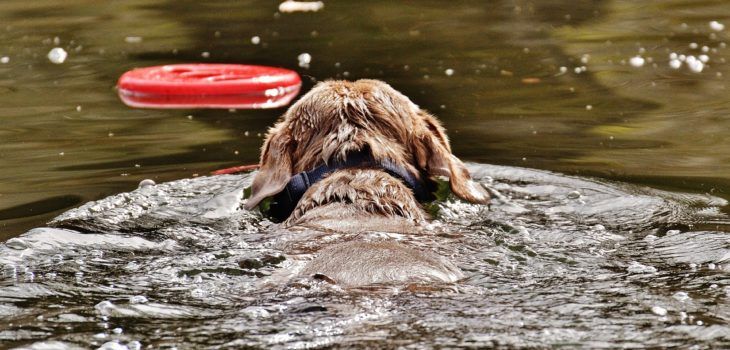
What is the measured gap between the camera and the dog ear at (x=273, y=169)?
6.73 metres

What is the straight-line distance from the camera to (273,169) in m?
6.82

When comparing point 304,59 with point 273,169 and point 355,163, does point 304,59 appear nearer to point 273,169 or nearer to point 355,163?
point 273,169

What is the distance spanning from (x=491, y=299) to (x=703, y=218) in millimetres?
2331

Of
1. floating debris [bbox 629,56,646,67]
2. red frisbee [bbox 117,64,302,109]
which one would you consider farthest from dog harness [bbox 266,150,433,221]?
floating debris [bbox 629,56,646,67]

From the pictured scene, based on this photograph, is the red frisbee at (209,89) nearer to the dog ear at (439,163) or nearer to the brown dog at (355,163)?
the brown dog at (355,163)

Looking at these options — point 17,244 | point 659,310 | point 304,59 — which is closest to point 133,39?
point 304,59

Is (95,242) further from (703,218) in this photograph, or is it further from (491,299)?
(703,218)

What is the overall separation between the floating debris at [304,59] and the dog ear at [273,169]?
463 centimetres

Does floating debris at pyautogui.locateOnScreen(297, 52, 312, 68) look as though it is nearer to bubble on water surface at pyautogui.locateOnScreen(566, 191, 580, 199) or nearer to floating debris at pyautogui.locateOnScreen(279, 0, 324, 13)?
floating debris at pyautogui.locateOnScreen(279, 0, 324, 13)

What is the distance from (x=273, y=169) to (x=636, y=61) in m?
5.67

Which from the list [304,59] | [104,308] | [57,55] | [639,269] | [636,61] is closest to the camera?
[104,308]

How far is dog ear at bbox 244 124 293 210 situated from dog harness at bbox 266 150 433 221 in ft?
0.22

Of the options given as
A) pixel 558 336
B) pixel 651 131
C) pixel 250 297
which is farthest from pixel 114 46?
pixel 558 336

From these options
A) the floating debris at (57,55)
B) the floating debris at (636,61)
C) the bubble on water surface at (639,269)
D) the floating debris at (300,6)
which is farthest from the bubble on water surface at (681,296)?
the floating debris at (300,6)
